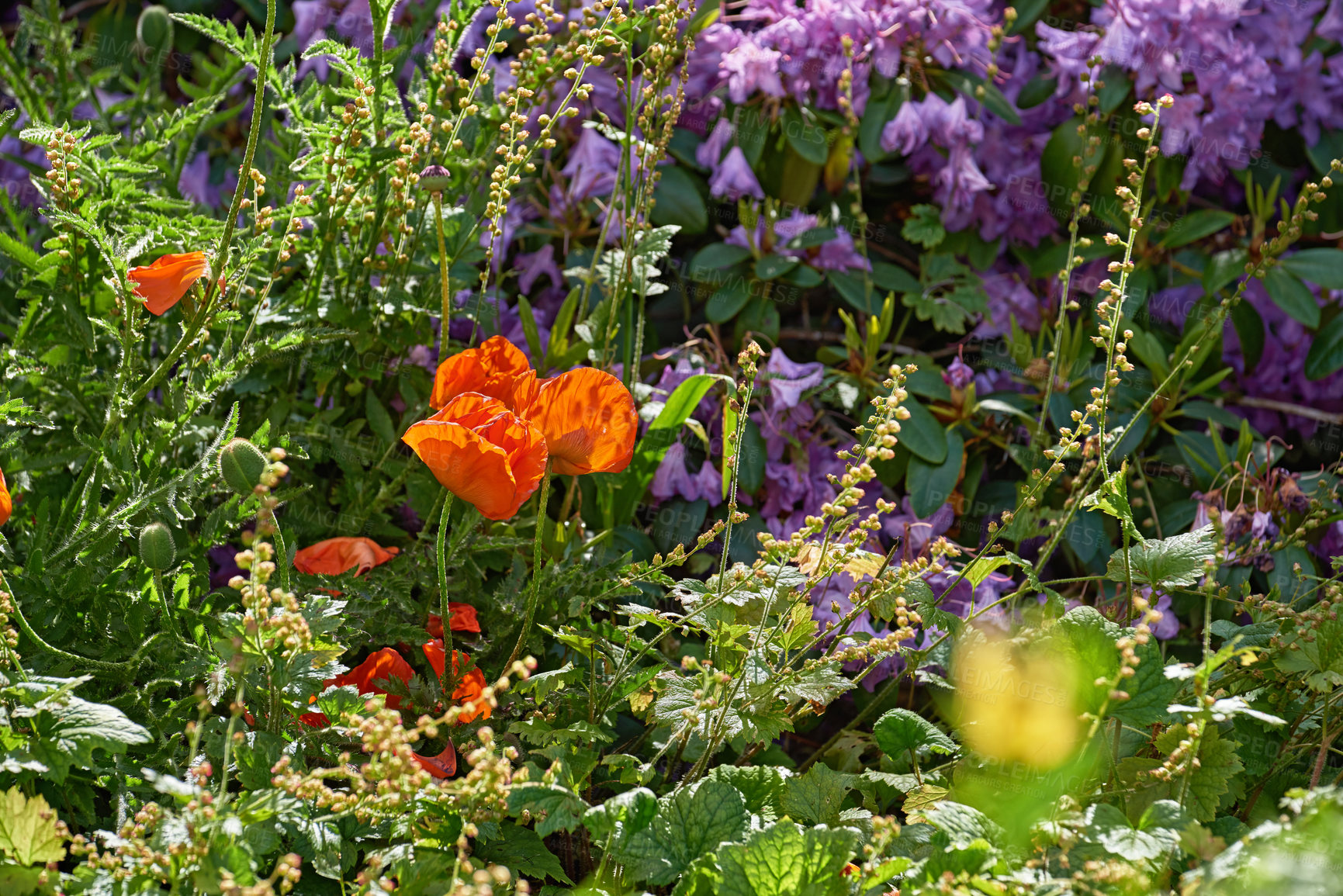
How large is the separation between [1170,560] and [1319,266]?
28.9 inches

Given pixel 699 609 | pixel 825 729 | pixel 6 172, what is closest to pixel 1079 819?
pixel 699 609

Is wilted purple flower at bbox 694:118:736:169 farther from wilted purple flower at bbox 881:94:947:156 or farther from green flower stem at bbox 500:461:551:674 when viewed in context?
green flower stem at bbox 500:461:551:674

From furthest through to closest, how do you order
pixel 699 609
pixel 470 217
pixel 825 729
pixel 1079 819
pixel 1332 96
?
pixel 1332 96
pixel 825 729
pixel 470 217
pixel 699 609
pixel 1079 819

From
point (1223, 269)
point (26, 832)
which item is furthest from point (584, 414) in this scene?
point (1223, 269)

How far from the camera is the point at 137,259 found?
1051mm

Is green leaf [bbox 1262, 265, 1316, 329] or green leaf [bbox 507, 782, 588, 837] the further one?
green leaf [bbox 1262, 265, 1316, 329]

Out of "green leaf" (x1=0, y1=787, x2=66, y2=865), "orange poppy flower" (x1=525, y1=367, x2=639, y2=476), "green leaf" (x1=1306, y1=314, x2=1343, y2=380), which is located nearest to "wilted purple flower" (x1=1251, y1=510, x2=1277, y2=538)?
"green leaf" (x1=1306, y1=314, x2=1343, y2=380)

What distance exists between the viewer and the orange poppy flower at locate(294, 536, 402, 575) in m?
0.99

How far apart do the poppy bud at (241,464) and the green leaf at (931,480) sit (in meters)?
0.77

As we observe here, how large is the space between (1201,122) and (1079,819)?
1068 millimetres

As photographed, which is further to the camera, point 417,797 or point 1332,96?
point 1332,96

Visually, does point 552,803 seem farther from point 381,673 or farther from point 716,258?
point 716,258

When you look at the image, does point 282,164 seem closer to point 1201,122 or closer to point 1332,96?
point 1201,122

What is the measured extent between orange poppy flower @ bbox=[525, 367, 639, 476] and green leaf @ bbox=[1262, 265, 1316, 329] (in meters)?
0.96
